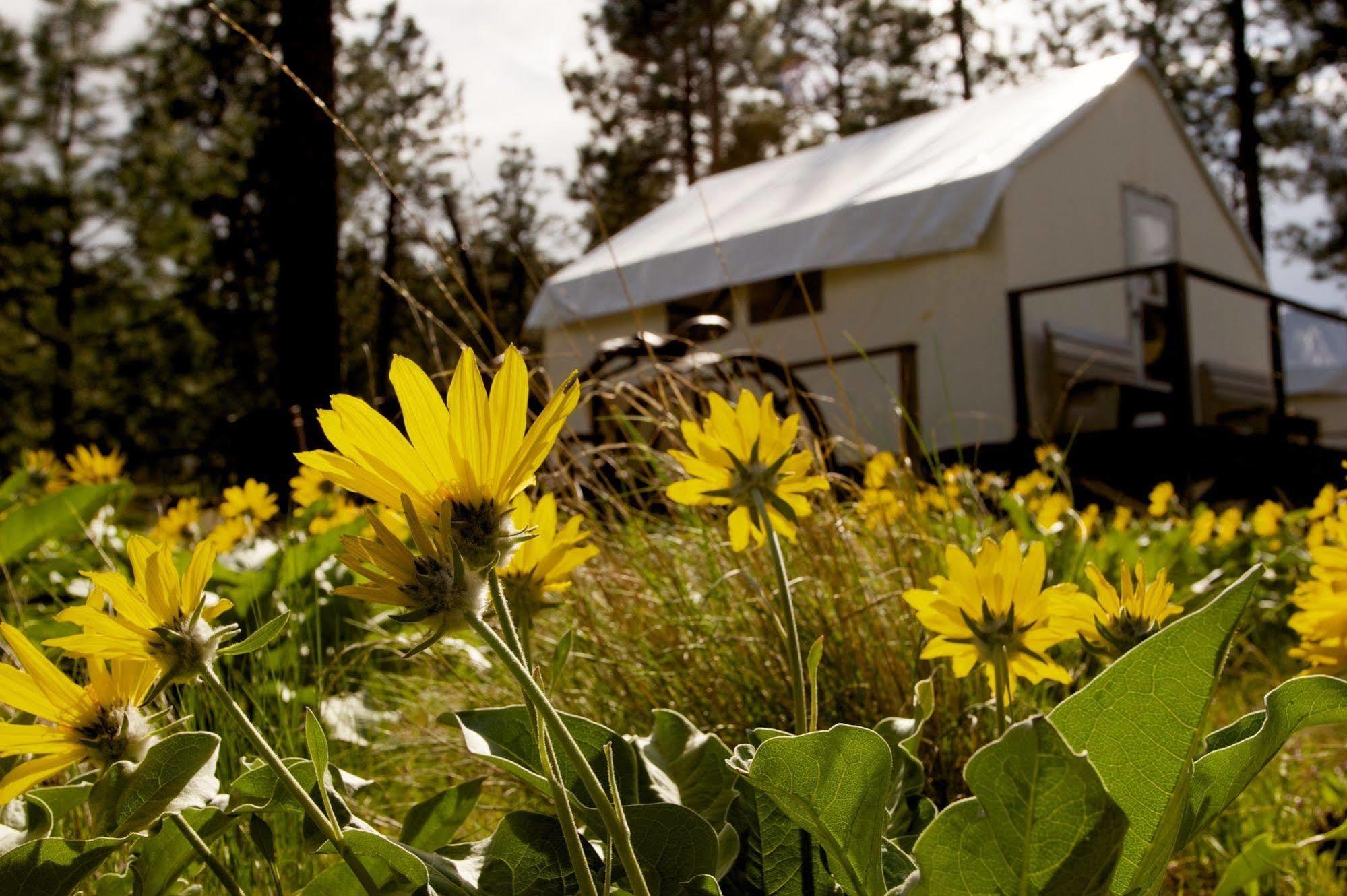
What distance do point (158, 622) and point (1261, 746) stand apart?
1.66 feet

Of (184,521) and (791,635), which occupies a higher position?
(791,635)

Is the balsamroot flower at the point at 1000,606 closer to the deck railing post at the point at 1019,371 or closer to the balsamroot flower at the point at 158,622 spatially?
the balsamroot flower at the point at 158,622

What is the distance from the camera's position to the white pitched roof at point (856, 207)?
24.5 ft

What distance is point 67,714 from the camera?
521 mm

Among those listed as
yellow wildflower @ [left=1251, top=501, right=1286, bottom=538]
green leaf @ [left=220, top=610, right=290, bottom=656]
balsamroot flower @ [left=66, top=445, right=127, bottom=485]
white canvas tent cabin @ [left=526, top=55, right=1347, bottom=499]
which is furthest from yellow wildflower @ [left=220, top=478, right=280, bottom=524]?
white canvas tent cabin @ [left=526, top=55, right=1347, bottom=499]

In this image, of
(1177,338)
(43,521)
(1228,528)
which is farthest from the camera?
(1177,338)

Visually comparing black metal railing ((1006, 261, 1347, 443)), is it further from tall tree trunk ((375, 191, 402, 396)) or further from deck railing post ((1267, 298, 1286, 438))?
tall tree trunk ((375, 191, 402, 396))

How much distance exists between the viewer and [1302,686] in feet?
1.62

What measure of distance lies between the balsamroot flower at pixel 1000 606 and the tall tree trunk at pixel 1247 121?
602 inches

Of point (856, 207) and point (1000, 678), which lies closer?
point (1000, 678)

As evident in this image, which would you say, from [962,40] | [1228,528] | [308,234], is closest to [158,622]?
[1228,528]

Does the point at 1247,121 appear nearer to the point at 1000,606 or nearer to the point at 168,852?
the point at 1000,606

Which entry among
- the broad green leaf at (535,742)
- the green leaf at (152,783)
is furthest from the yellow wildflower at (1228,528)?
the green leaf at (152,783)

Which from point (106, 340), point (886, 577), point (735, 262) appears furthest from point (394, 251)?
point (886, 577)
